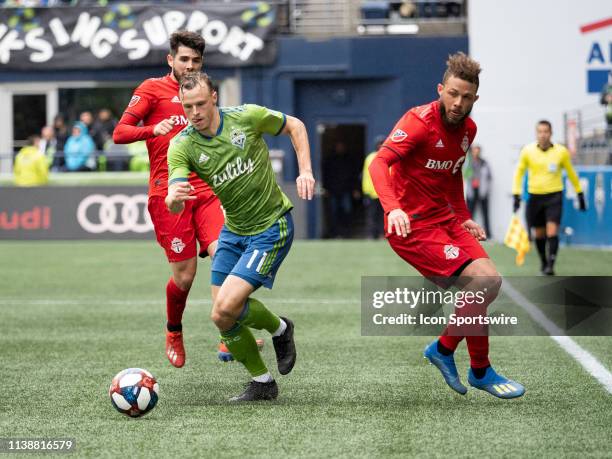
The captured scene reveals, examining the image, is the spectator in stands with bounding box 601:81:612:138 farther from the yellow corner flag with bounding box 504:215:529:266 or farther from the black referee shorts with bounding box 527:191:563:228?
the black referee shorts with bounding box 527:191:563:228

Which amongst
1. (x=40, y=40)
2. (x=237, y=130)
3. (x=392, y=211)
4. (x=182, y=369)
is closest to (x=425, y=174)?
(x=392, y=211)

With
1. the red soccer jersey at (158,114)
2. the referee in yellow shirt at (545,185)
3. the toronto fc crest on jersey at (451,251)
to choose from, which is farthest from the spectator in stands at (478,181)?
the toronto fc crest on jersey at (451,251)

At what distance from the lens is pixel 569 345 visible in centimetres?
909

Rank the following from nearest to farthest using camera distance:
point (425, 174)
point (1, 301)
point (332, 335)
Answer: point (425, 174) < point (332, 335) < point (1, 301)

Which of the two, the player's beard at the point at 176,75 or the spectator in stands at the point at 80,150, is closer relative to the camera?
the player's beard at the point at 176,75

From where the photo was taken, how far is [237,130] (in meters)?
6.85

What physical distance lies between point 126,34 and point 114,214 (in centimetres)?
512

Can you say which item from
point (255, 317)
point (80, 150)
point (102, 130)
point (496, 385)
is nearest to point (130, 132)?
point (255, 317)

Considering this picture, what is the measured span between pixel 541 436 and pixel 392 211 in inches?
58.2

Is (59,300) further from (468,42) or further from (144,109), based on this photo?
(468,42)

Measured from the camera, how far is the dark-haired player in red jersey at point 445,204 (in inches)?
263

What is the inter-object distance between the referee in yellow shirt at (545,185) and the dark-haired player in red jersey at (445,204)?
8503 mm

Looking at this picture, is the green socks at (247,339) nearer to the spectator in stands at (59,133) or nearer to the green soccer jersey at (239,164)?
the green soccer jersey at (239,164)

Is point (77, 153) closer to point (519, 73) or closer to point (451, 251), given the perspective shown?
point (519, 73)
